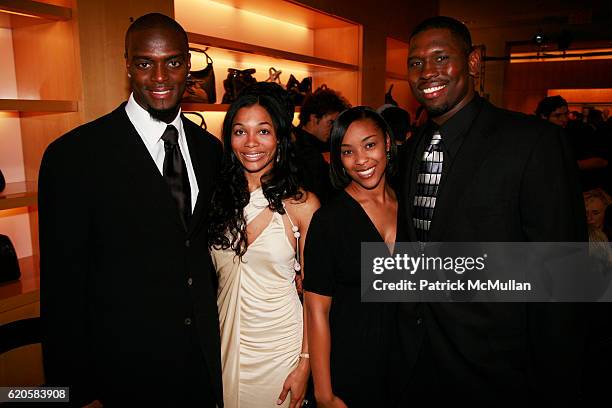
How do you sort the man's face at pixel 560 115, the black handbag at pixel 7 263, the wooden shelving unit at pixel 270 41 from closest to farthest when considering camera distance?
the black handbag at pixel 7 263 → the wooden shelving unit at pixel 270 41 → the man's face at pixel 560 115

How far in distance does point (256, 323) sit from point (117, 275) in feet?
1.74

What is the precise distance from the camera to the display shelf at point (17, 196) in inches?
81.8

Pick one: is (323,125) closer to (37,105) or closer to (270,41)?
(270,41)

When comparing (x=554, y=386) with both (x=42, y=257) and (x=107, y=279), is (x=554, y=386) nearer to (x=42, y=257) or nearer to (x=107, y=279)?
(x=107, y=279)

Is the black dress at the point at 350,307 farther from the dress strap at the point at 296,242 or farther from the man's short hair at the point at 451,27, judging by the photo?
the man's short hair at the point at 451,27

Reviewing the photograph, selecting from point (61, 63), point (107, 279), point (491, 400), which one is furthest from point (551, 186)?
point (61, 63)

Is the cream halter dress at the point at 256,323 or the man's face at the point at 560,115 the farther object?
the man's face at the point at 560,115

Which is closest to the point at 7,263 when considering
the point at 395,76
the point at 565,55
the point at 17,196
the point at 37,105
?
the point at 17,196

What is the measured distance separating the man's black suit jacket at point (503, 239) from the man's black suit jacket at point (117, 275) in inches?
29.4

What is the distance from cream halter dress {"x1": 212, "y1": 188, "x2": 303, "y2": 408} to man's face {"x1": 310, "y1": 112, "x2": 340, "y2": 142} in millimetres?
1780

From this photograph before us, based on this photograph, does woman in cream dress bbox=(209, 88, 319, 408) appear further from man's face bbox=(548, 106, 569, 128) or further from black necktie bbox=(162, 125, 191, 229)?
man's face bbox=(548, 106, 569, 128)

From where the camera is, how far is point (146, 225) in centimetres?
143

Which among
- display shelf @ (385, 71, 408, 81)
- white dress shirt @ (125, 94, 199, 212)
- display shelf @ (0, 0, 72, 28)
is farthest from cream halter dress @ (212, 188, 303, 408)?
display shelf @ (385, 71, 408, 81)

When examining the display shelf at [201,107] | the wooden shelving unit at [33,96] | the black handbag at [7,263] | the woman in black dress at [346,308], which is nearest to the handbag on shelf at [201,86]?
the display shelf at [201,107]
